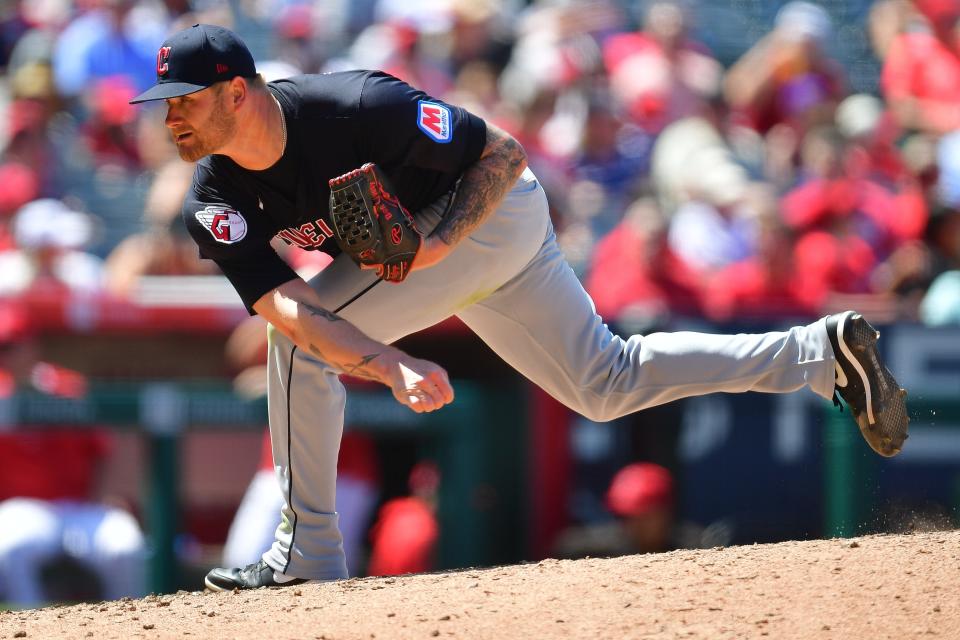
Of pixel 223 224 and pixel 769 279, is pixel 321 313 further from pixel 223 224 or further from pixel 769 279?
pixel 769 279

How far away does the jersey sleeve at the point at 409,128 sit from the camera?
11.6 feet

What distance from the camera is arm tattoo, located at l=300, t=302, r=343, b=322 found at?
3.51 meters

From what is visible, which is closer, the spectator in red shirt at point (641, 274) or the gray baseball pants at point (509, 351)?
the gray baseball pants at point (509, 351)

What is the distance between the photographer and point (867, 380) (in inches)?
156

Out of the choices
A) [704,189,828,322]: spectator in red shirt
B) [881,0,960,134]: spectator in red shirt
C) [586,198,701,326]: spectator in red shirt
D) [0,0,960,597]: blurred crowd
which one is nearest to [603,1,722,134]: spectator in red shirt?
[0,0,960,597]: blurred crowd

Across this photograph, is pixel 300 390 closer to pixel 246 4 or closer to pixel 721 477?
pixel 721 477

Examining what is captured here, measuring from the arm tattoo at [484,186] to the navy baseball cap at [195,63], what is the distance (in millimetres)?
633

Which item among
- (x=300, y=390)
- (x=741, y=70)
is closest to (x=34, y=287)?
(x=300, y=390)

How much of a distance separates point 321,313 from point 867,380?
1573mm

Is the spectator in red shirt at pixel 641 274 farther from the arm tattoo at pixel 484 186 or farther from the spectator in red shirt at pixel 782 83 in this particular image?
the arm tattoo at pixel 484 186

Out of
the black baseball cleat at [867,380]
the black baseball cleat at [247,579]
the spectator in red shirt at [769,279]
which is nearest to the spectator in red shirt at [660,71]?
the spectator in red shirt at [769,279]

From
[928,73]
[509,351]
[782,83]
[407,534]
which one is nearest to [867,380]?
[509,351]

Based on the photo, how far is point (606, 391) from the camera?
153 inches

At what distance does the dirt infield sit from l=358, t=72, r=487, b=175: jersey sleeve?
3.68 ft
